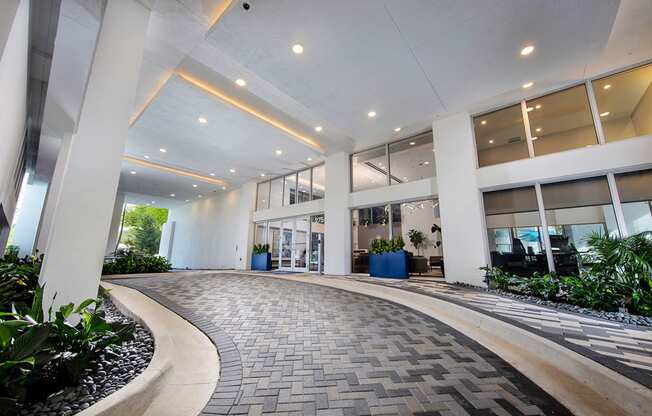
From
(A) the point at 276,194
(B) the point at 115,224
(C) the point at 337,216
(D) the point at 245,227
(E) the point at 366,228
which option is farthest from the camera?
(B) the point at 115,224

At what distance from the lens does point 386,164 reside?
26.1 ft

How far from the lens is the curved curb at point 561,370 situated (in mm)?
1382

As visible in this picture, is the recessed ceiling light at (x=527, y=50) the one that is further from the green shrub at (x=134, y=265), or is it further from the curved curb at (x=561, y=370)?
the green shrub at (x=134, y=265)

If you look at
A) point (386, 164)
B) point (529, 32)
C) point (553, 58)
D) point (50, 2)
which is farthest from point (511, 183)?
point (50, 2)

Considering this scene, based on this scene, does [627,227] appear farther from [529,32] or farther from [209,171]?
[209,171]

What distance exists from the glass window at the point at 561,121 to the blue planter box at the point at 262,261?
31.4 ft

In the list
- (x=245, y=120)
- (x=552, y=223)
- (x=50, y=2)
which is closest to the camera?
(x=50, y=2)

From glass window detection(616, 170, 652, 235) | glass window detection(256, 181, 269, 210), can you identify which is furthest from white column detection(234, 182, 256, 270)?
glass window detection(616, 170, 652, 235)

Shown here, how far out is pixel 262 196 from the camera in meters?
11.9

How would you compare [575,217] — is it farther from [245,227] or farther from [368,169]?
[245,227]

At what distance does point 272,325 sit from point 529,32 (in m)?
5.71

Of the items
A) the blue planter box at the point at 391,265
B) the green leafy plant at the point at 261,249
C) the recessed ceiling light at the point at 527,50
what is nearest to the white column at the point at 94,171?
the recessed ceiling light at the point at 527,50

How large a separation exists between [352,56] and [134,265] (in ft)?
31.8

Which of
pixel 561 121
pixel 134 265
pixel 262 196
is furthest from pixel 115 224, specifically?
pixel 561 121
